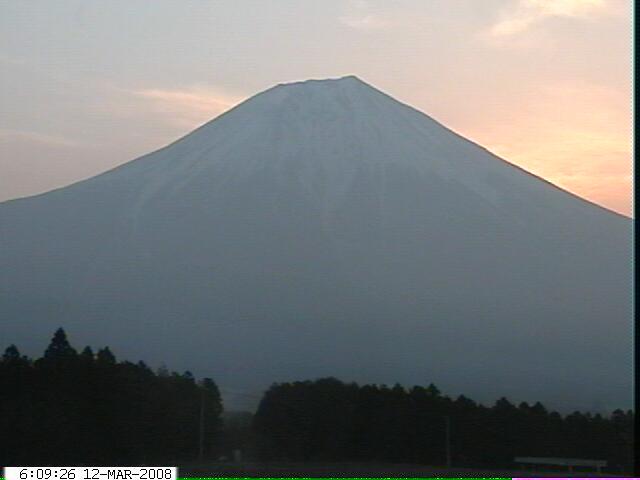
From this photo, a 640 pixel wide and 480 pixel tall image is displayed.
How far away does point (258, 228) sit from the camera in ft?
96.4

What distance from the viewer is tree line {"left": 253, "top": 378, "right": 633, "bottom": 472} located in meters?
19.6

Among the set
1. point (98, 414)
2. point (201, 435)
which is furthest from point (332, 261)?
point (201, 435)

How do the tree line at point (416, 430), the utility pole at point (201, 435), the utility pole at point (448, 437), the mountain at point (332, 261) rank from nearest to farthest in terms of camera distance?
the utility pole at point (201, 435) → the utility pole at point (448, 437) → the tree line at point (416, 430) → the mountain at point (332, 261)

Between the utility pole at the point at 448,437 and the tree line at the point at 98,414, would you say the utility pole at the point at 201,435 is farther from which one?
the utility pole at the point at 448,437

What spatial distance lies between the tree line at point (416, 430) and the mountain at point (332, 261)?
371 cm

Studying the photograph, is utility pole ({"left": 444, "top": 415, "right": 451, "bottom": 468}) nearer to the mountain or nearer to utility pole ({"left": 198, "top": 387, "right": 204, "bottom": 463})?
utility pole ({"left": 198, "top": 387, "right": 204, "bottom": 463})

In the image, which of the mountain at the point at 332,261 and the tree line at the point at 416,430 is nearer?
the tree line at the point at 416,430

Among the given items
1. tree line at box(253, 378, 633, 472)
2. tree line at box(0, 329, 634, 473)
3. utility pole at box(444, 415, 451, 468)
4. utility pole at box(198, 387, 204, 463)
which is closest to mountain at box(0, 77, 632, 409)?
tree line at box(253, 378, 633, 472)

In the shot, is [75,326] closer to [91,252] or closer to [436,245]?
[91,252]

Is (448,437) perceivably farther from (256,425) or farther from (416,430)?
(256,425)

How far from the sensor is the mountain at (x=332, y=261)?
27.8 metres

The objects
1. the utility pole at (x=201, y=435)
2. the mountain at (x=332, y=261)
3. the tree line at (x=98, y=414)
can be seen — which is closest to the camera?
the utility pole at (x=201, y=435)

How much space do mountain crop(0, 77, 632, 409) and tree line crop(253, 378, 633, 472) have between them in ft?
12.2

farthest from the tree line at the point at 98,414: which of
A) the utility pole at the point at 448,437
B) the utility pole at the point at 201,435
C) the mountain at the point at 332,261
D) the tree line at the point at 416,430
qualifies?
the mountain at the point at 332,261
